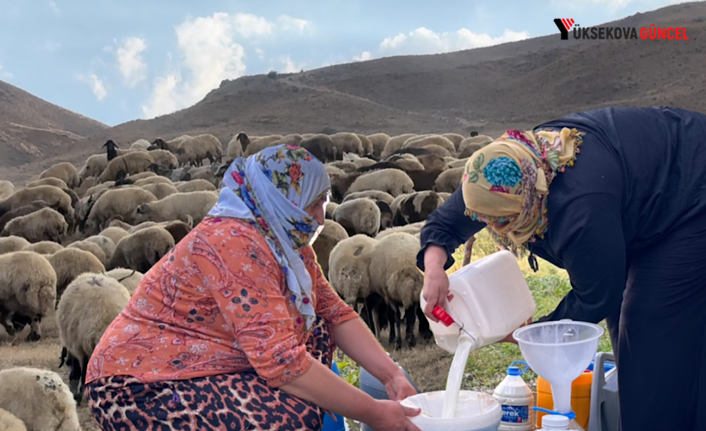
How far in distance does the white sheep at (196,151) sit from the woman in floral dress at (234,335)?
2383 cm

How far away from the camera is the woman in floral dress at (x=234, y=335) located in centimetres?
228

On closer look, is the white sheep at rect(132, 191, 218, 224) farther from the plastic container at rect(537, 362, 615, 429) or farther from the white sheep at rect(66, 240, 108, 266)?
the plastic container at rect(537, 362, 615, 429)

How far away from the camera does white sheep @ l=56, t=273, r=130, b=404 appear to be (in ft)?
18.4

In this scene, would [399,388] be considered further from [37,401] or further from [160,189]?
[160,189]

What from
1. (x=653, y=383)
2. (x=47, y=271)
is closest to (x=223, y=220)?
(x=653, y=383)

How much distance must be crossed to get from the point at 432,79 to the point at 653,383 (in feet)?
190

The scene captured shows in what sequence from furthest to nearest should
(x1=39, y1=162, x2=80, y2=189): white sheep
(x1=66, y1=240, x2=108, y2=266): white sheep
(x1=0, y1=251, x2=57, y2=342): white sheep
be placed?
(x1=39, y1=162, x2=80, y2=189): white sheep < (x1=66, y1=240, x2=108, y2=266): white sheep < (x1=0, y1=251, x2=57, y2=342): white sheep

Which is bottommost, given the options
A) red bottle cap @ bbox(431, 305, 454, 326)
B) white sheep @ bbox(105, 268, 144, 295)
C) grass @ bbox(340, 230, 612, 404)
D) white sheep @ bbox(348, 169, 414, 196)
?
grass @ bbox(340, 230, 612, 404)

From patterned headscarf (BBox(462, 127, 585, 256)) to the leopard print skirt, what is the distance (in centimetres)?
92

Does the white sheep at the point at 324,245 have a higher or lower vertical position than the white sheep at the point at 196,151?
lower

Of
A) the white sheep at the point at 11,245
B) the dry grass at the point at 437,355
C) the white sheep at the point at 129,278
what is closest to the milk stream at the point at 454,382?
the dry grass at the point at 437,355

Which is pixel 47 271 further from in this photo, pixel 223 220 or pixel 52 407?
pixel 223 220

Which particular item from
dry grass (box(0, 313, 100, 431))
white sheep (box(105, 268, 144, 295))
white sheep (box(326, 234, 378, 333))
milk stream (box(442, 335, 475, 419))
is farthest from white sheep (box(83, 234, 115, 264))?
milk stream (box(442, 335, 475, 419))

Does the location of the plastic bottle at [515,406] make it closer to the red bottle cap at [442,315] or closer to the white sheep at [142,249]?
the red bottle cap at [442,315]
